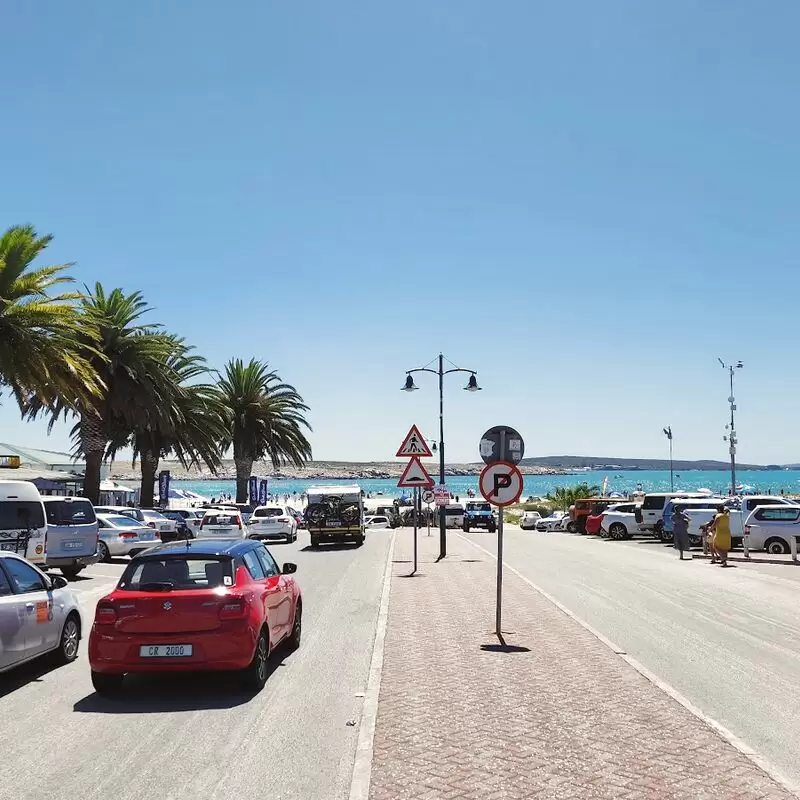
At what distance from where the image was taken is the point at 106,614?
888 centimetres

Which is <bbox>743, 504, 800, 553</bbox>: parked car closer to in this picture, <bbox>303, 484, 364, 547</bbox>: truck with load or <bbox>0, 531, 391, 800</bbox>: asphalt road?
<bbox>303, 484, 364, 547</bbox>: truck with load

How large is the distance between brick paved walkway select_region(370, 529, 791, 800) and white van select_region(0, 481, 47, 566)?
8.44 meters

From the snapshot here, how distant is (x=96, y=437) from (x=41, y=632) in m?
30.2

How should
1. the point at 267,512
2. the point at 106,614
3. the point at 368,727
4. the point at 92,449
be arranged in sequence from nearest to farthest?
the point at 368,727
the point at 106,614
the point at 92,449
the point at 267,512

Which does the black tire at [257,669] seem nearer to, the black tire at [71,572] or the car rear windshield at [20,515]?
the car rear windshield at [20,515]

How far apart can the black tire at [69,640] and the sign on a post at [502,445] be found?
566 centimetres

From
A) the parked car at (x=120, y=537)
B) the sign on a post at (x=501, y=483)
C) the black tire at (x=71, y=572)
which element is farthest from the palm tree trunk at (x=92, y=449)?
the sign on a post at (x=501, y=483)

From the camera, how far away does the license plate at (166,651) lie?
8688 millimetres

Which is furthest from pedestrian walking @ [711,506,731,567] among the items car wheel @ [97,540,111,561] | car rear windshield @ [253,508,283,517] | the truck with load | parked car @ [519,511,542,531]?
parked car @ [519,511,542,531]

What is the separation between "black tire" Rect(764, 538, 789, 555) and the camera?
1214 inches

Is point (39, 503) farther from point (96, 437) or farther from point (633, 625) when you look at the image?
point (96, 437)

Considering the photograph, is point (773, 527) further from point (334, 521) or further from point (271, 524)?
point (271, 524)

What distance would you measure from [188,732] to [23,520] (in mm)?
11106

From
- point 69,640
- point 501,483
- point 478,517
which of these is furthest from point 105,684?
point 478,517
